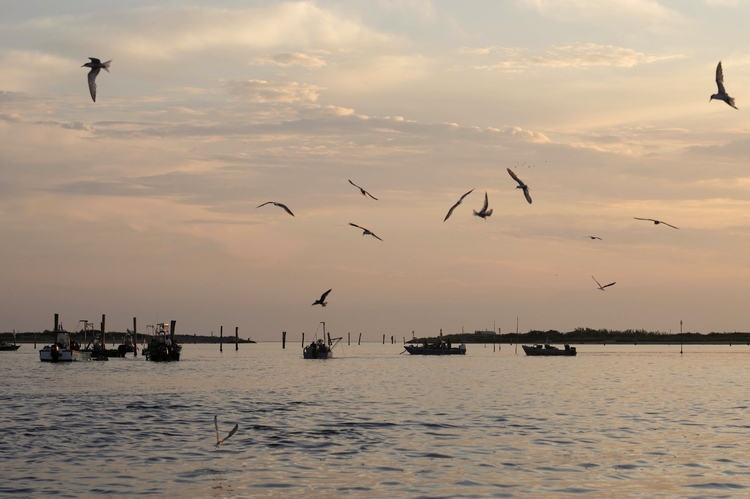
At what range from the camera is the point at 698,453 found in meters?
26.6

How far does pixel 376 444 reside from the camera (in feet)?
93.9

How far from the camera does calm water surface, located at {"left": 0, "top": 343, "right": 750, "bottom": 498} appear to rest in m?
21.4

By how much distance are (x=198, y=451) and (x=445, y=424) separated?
1151 centimetres

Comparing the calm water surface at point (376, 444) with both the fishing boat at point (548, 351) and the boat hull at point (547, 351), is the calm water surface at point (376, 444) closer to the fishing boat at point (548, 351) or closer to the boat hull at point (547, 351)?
the boat hull at point (547, 351)

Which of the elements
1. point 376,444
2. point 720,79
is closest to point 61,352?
point 376,444

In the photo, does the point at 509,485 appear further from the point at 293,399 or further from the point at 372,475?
the point at 293,399

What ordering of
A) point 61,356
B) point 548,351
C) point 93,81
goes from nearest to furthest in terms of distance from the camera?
point 93,81 → point 61,356 → point 548,351

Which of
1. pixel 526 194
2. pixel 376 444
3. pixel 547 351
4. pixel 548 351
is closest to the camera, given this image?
pixel 376 444

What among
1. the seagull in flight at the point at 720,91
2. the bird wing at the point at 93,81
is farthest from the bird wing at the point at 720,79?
the bird wing at the point at 93,81

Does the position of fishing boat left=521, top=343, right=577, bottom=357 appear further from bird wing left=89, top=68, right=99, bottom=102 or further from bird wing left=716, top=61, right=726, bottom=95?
bird wing left=89, top=68, right=99, bottom=102

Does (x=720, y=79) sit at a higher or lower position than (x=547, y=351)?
higher

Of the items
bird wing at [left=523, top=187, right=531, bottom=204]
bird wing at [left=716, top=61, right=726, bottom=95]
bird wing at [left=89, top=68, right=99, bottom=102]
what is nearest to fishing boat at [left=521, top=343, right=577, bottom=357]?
bird wing at [left=523, top=187, right=531, bottom=204]

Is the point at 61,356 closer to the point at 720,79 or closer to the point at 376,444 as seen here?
the point at 376,444

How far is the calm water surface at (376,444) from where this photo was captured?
21.4m
